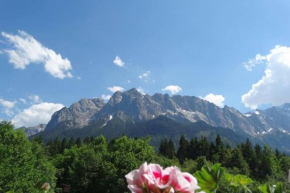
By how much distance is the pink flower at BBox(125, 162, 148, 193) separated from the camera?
1.52 m

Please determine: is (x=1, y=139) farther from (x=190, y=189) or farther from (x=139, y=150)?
(x=190, y=189)

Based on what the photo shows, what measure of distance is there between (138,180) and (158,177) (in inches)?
4.5

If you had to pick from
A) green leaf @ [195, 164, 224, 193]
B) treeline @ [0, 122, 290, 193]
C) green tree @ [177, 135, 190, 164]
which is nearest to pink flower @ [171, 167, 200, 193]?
green leaf @ [195, 164, 224, 193]

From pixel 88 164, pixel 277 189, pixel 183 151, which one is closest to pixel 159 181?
pixel 277 189

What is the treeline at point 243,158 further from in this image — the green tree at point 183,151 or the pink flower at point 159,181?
the pink flower at point 159,181

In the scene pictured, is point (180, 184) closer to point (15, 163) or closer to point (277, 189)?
point (277, 189)

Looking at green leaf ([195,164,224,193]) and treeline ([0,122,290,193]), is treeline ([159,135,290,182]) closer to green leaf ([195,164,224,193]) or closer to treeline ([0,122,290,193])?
treeline ([0,122,290,193])

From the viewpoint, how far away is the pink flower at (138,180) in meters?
1.52

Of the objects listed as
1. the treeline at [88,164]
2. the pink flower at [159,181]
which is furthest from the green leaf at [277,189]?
the treeline at [88,164]

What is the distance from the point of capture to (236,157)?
53.1 metres

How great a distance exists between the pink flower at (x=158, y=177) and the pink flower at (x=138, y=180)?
4cm

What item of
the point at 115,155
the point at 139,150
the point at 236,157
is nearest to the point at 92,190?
the point at 115,155

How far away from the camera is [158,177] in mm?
1553

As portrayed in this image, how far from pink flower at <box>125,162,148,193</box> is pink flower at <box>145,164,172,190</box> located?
0.04 meters
